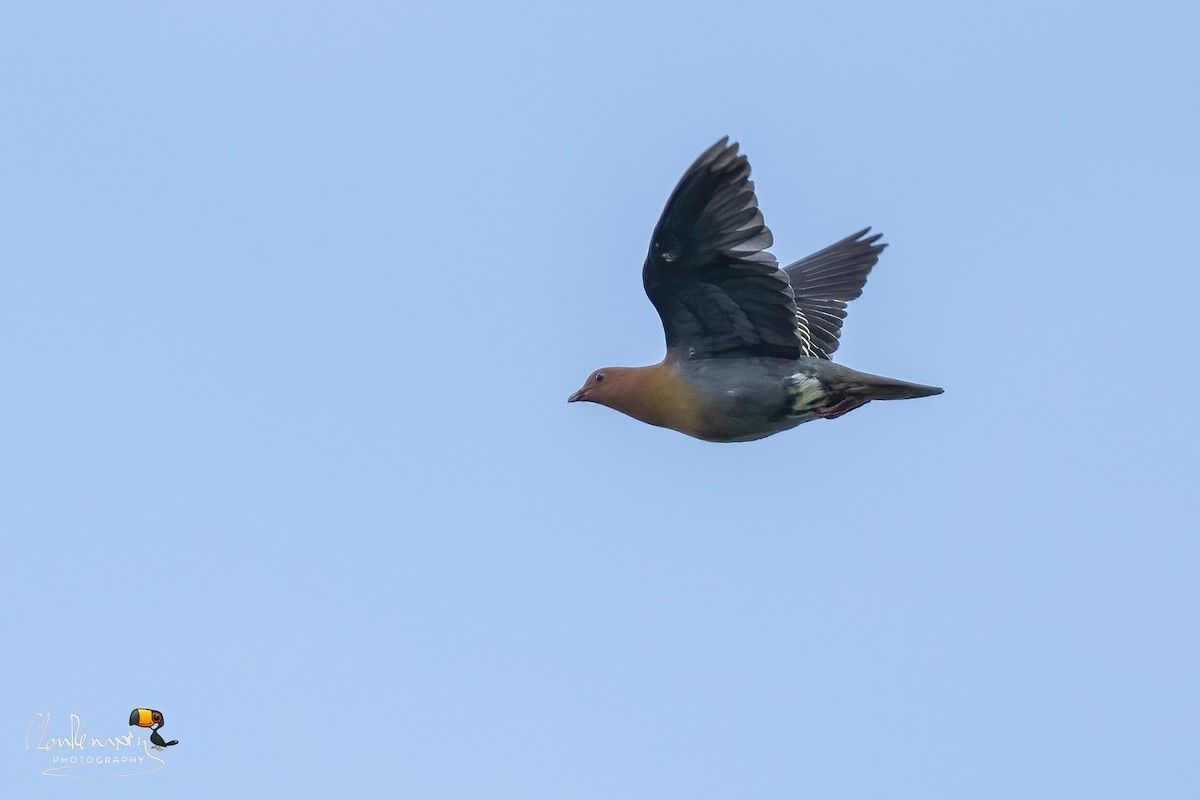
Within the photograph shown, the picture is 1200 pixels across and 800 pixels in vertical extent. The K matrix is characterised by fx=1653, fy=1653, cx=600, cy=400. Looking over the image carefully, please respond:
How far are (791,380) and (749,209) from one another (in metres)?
1.83

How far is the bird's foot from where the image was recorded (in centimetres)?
1460

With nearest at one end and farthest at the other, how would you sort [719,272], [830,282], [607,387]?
[719,272]
[607,387]
[830,282]

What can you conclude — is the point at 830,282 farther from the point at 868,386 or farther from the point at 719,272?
the point at 719,272

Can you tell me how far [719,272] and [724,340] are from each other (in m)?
0.87

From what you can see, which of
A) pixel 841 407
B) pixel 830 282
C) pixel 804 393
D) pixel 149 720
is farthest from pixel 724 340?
pixel 149 720

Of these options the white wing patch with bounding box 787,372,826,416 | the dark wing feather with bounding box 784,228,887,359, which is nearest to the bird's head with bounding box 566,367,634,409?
the white wing patch with bounding box 787,372,826,416

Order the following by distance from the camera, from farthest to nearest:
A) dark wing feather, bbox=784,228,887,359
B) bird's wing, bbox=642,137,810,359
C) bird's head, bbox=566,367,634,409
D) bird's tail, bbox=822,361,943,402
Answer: dark wing feather, bbox=784,228,887,359 → bird's head, bbox=566,367,634,409 → bird's tail, bbox=822,361,943,402 → bird's wing, bbox=642,137,810,359

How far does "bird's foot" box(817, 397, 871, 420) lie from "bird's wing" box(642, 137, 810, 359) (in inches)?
22.0

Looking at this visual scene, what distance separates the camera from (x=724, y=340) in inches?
569

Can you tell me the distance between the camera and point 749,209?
13.3 meters

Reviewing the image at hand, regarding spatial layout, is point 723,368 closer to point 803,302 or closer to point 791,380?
point 791,380

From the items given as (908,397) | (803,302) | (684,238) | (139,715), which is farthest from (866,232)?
(139,715)

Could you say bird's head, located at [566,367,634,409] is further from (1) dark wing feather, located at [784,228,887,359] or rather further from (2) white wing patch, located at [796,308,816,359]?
(1) dark wing feather, located at [784,228,887,359]

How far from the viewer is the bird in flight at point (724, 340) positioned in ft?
43.4
